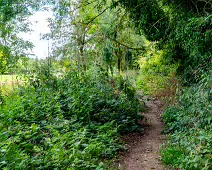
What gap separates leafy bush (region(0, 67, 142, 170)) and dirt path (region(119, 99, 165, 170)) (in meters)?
0.29

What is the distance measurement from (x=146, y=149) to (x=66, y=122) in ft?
5.81

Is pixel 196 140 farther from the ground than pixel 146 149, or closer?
farther from the ground

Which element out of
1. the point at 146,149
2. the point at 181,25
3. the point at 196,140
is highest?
the point at 181,25

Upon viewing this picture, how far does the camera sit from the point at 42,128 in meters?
4.64

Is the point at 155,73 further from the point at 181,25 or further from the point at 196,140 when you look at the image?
the point at 196,140

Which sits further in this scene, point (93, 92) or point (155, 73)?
point (155, 73)

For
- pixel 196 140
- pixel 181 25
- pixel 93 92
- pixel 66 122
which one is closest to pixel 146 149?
pixel 196 140

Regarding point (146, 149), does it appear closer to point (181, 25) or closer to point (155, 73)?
point (181, 25)

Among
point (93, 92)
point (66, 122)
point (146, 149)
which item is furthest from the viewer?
point (93, 92)

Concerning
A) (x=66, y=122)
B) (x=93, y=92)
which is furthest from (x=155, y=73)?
(x=66, y=122)

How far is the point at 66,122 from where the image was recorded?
4.63m

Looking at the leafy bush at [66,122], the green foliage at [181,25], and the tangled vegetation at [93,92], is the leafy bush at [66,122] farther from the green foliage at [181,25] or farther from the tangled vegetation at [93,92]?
the green foliage at [181,25]

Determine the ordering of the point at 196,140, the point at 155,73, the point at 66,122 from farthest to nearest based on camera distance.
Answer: the point at 155,73, the point at 66,122, the point at 196,140

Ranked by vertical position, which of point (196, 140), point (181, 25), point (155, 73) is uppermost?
point (181, 25)
